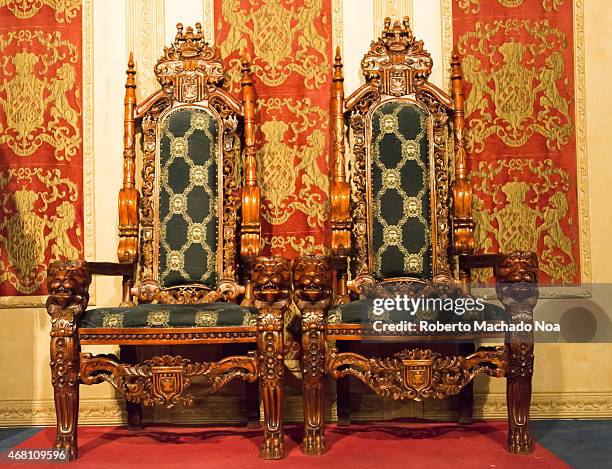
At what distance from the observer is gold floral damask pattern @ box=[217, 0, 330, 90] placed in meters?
3.40

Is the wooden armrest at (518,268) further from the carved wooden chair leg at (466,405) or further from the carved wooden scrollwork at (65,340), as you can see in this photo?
the carved wooden scrollwork at (65,340)

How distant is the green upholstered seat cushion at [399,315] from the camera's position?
2.60 meters

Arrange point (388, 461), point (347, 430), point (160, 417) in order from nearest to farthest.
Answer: point (388, 461) → point (347, 430) → point (160, 417)

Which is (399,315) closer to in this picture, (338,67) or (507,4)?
(338,67)

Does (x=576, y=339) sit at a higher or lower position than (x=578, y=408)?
higher

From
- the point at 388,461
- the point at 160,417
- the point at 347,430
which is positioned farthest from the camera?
the point at 160,417

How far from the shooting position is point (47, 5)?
A: 343cm

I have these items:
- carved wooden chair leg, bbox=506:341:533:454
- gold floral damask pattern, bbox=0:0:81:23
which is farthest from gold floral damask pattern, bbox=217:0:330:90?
carved wooden chair leg, bbox=506:341:533:454

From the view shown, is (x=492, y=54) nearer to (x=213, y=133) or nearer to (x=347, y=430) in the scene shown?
(x=213, y=133)

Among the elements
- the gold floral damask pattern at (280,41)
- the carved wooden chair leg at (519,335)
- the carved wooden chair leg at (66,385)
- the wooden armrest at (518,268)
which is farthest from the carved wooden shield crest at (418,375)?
the gold floral damask pattern at (280,41)

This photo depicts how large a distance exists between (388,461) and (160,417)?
1.17m

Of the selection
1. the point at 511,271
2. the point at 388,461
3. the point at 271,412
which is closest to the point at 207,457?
the point at 271,412

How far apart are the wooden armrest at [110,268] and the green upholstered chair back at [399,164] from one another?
90 cm

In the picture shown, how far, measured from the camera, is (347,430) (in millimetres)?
3096
